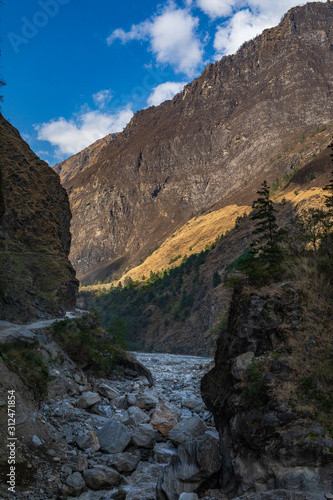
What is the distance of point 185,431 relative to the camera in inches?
501

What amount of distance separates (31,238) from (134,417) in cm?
2273

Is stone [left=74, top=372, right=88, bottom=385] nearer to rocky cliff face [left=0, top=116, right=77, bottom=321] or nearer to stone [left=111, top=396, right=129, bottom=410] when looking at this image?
stone [left=111, top=396, right=129, bottom=410]

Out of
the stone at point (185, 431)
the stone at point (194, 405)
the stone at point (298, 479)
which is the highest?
the stone at point (298, 479)

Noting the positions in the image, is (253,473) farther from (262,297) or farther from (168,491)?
(262,297)

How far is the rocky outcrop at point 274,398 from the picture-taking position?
7121 millimetres

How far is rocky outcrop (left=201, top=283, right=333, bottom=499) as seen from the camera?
7121 mm

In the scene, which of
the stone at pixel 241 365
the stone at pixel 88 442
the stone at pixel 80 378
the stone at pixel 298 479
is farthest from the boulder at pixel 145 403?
the stone at pixel 298 479

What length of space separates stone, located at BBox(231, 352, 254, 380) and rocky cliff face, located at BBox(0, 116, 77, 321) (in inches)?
662

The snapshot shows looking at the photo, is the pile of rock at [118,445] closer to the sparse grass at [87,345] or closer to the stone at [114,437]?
the stone at [114,437]

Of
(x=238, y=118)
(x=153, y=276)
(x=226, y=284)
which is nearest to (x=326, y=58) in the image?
(x=238, y=118)

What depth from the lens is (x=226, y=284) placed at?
1262cm

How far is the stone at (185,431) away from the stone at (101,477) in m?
3.01

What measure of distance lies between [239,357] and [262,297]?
1898 millimetres

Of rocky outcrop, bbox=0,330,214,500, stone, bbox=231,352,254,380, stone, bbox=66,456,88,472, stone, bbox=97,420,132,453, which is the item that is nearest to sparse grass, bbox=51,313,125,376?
rocky outcrop, bbox=0,330,214,500
